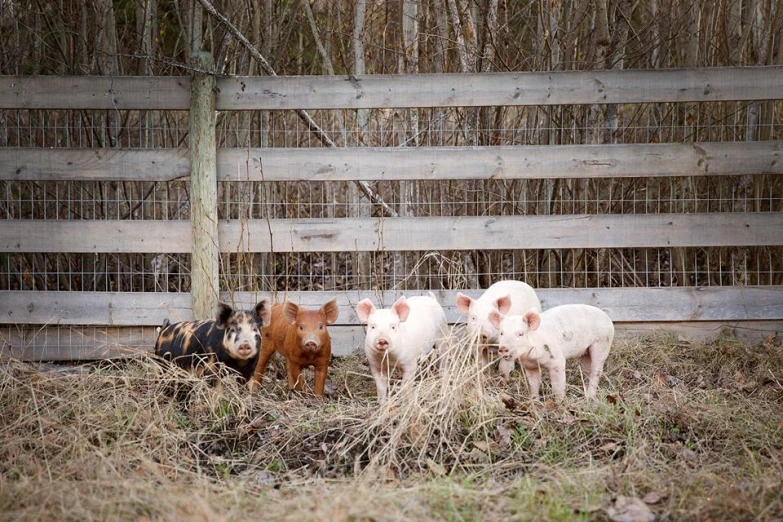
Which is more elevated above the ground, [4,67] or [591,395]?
[4,67]

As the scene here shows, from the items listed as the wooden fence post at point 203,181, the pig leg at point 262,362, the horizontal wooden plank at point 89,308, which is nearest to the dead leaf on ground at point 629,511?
the pig leg at point 262,362

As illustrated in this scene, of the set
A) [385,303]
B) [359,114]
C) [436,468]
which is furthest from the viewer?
[359,114]

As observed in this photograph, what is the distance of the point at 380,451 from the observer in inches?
151

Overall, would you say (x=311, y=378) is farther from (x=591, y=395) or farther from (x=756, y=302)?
(x=756, y=302)

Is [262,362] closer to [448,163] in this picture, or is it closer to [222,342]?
[222,342]

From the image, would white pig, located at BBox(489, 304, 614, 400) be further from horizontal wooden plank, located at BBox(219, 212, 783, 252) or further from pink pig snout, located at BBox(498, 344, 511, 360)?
horizontal wooden plank, located at BBox(219, 212, 783, 252)

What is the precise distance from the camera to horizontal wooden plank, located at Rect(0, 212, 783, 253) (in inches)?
233

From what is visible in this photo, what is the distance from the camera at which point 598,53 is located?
23.2 ft

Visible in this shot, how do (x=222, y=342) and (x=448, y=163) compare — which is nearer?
Result: (x=222, y=342)

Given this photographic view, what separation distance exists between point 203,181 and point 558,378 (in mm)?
2626

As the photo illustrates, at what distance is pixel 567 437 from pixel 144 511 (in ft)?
6.15

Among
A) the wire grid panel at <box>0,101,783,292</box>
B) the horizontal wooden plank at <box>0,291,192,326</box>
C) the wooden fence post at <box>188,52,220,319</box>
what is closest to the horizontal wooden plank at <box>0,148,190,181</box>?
the wooden fence post at <box>188,52,220,319</box>

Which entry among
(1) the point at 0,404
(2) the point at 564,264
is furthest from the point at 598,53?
(1) the point at 0,404

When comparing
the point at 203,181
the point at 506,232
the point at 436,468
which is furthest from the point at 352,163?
the point at 436,468
